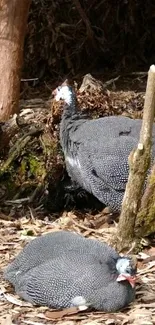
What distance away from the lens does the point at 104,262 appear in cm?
372

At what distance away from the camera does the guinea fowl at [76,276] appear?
11.9 feet

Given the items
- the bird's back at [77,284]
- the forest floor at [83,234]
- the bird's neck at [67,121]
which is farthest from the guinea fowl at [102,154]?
the bird's back at [77,284]

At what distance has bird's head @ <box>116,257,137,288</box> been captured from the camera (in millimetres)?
3635

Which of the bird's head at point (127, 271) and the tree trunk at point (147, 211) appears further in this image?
the tree trunk at point (147, 211)

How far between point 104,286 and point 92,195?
1.73m

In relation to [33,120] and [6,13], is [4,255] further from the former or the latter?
[33,120]

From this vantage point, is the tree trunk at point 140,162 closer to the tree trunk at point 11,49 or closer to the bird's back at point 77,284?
the bird's back at point 77,284

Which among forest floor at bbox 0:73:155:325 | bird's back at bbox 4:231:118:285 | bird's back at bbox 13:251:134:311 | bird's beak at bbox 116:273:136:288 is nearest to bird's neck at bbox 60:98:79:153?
forest floor at bbox 0:73:155:325

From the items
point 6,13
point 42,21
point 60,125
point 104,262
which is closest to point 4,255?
point 104,262

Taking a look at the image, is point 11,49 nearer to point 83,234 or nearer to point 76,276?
point 83,234

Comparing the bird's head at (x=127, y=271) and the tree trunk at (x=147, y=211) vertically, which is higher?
the tree trunk at (x=147, y=211)

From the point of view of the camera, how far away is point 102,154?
482 cm

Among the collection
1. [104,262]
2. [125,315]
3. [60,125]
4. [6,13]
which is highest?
[6,13]

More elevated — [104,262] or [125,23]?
[125,23]
